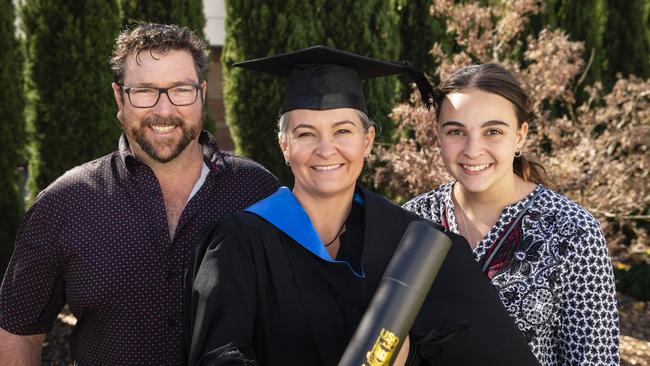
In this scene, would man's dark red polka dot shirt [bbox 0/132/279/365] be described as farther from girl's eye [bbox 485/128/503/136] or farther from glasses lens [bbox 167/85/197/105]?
girl's eye [bbox 485/128/503/136]

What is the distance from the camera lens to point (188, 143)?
2654mm

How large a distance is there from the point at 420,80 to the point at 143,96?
1.01 metres

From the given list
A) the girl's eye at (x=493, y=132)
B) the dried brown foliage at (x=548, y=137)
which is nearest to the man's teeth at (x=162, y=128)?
the girl's eye at (x=493, y=132)

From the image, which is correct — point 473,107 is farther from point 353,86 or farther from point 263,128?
point 263,128

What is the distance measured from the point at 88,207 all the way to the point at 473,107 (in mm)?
1433

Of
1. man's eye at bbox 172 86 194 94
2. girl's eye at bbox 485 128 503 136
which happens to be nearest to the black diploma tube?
girl's eye at bbox 485 128 503 136

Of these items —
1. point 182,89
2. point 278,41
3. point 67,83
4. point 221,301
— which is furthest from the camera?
point 278,41

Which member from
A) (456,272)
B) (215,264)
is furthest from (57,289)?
(456,272)

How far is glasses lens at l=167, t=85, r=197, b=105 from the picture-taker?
2611mm

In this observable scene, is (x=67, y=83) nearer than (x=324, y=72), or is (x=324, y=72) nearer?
(x=324, y=72)

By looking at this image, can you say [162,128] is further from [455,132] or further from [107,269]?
[455,132]

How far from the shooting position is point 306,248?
1.95 metres

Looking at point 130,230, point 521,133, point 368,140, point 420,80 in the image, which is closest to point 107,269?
point 130,230

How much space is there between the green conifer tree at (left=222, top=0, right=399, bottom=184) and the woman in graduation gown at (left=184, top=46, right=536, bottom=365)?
3873mm
